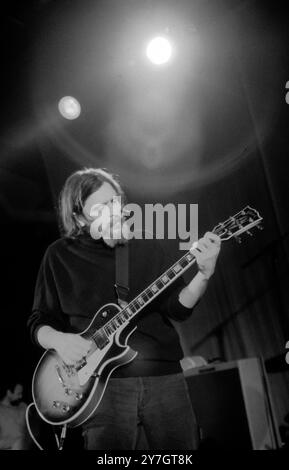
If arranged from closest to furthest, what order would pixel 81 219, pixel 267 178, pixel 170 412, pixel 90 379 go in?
pixel 170 412, pixel 90 379, pixel 81 219, pixel 267 178

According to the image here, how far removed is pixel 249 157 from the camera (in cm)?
257

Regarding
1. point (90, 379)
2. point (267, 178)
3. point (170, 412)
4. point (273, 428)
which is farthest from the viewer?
point (267, 178)

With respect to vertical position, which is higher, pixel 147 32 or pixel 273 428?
pixel 147 32

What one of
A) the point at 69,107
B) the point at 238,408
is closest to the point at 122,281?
the point at 238,408

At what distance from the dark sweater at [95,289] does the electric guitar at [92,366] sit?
0.03 m

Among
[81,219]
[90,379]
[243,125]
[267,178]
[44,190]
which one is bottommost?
[90,379]

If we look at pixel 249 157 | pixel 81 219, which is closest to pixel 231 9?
pixel 249 157

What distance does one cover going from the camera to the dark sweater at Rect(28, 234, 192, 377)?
5.37 feet

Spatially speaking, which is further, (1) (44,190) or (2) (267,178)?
(1) (44,190)

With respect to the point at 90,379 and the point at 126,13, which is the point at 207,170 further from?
the point at 90,379

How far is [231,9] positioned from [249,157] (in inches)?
38.7

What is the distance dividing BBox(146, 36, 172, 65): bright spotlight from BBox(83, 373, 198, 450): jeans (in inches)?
82.7

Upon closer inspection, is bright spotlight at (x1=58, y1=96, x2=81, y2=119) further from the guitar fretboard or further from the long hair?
the guitar fretboard

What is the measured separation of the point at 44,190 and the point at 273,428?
2.53 m
